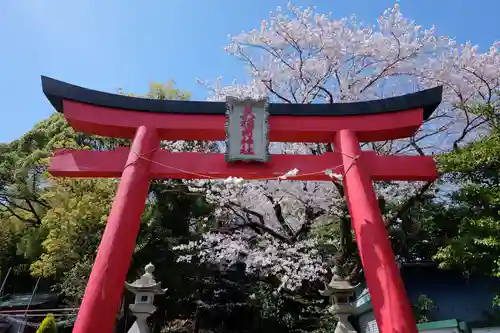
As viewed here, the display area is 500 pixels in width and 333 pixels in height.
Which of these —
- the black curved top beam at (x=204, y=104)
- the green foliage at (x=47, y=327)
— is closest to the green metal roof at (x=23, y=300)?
the green foliage at (x=47, y=327)

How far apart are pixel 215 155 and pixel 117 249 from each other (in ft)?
7.34

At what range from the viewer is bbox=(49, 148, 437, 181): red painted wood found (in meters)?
6.33

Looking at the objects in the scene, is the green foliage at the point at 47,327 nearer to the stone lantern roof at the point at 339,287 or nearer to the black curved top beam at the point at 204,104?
the black curved top beam at the point at 204,104

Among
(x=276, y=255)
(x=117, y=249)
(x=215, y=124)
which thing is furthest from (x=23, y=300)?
(x=215, y=124)

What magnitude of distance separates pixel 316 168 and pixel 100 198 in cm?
1070

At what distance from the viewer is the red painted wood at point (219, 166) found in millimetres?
6328

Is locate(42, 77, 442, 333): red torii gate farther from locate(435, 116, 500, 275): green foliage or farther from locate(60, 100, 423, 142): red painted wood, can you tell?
locate(435, 116, 500, 275): green foliage

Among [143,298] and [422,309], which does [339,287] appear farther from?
[422,309]

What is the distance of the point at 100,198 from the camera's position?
14477 mm

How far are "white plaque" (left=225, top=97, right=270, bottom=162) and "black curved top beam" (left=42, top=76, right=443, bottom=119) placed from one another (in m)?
0.22

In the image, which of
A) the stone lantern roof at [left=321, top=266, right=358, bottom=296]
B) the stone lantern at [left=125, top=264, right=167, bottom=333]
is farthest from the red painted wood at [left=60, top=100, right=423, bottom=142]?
the stone lantern at [left=125, top=264, right=167, bottom=333]

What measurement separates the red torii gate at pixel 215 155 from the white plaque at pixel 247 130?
0.19 metres

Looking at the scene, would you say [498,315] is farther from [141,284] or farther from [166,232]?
[166,232]

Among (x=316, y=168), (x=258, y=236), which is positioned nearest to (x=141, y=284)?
(x=316, y=168)
